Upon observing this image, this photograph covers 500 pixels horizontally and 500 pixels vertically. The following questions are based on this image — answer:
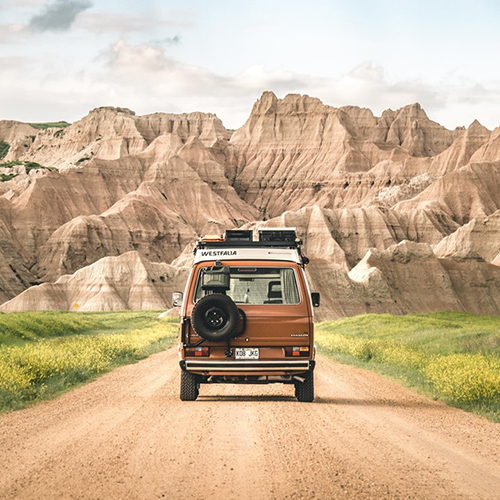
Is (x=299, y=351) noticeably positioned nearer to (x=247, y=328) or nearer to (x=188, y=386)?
(x=247, y=328)

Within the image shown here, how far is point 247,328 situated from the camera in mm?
16484

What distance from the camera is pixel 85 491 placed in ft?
29.7

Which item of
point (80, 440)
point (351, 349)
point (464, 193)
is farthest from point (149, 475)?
point (464, 193)

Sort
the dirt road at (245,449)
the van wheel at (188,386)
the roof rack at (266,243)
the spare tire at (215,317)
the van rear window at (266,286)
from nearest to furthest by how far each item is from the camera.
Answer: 1. the dirt road at (245,449)
2. the spare tire at (215,317)
3. the van wheel at (188,386)
4. the van rear window at (266,286)
5. the roof rack at (266,243)

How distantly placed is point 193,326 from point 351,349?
59.4ft

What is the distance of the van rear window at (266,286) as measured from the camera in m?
17.2

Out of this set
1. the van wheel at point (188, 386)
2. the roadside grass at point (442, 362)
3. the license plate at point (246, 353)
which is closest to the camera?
the license plate at point (246, 353)

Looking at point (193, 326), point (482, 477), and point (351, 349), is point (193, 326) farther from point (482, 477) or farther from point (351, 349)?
point (351, 349)

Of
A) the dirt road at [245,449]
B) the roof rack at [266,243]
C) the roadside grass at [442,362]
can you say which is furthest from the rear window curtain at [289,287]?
the roadside grass at [442,362]

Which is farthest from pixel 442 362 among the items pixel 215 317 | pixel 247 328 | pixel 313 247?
pixel 313 247

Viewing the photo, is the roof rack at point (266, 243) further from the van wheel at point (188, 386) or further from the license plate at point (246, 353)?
the van wheel at point (188, 386)

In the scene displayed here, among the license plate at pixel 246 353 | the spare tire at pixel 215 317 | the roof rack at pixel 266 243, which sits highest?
the roof rack at pixel 266 243

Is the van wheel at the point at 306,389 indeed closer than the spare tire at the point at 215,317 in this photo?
No

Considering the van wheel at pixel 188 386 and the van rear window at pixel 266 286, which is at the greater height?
the van rear window at pixel 266 286
